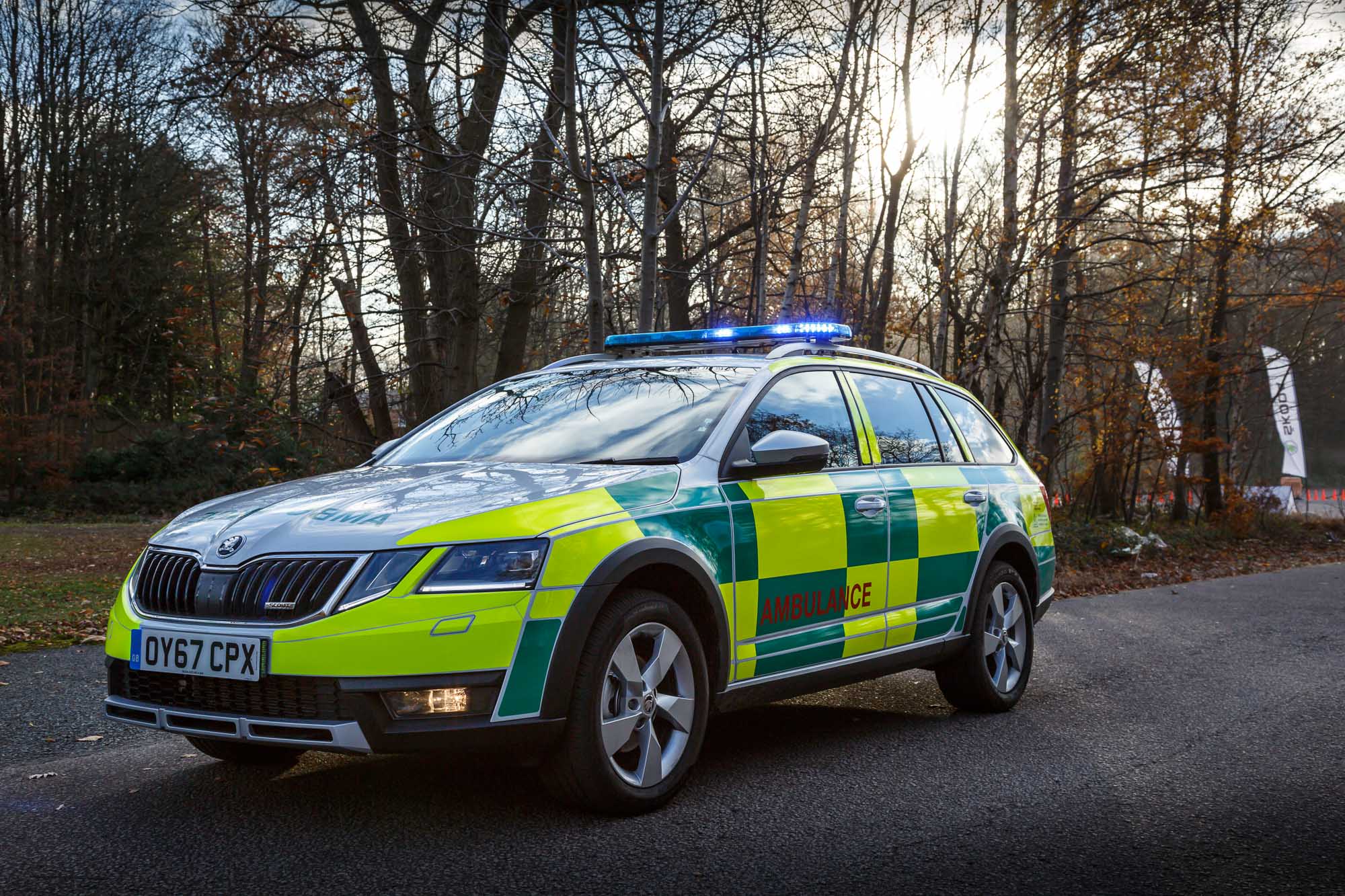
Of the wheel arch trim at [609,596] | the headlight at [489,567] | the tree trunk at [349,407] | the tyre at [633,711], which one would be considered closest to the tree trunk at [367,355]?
the tree trunk at [349,407]

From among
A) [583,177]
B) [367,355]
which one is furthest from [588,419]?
[367,355]

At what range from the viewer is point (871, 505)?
18.4 ft

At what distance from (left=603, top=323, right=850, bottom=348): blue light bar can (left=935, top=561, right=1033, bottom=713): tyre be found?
5.09 feet

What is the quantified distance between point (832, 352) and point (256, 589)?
3.01 m

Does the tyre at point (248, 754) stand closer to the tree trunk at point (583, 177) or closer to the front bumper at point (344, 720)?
the front bumper at point (344, 720)

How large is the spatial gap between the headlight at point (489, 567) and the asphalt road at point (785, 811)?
802mm

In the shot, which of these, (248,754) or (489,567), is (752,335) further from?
(248,754)

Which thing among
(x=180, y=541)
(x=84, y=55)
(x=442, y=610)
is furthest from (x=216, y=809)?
(x=84, y=55)

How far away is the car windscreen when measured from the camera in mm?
Result: 4954

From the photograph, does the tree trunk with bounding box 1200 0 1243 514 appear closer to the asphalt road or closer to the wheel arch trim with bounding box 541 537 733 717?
the asphalt road

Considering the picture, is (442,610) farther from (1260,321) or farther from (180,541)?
(1260,321)

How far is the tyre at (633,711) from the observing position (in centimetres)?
409

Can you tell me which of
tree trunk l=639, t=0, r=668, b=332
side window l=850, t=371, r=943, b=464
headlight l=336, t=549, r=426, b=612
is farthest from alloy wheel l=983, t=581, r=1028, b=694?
tree trunk l=639, t=0, r=668, b=332

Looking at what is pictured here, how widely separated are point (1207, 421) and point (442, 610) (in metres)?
23.1
